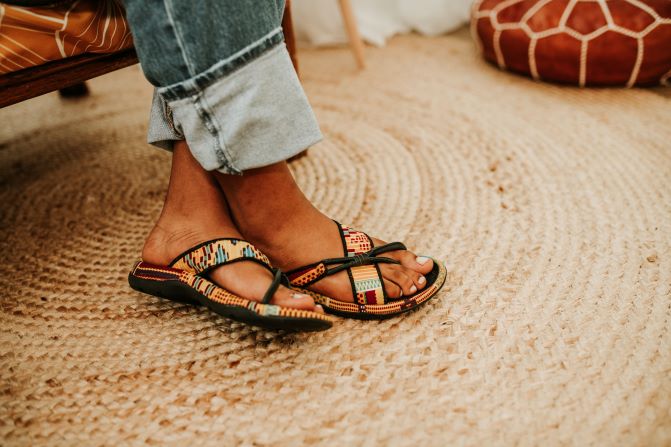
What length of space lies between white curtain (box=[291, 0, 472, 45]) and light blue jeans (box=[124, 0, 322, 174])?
0.99 metres

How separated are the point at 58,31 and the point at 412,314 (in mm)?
500

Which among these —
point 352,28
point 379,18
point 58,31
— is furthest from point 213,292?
point 379,18

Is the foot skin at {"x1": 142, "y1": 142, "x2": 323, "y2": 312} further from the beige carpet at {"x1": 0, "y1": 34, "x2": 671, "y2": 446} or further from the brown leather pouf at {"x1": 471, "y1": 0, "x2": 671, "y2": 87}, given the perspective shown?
the brown leather pouf at {"x1": 471, "y1": 0, "x2": 671, "y2": 87}

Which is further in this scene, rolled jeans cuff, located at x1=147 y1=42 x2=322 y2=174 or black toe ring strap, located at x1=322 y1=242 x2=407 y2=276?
black toe ring strap, located at x1=322 y1=242 x2=407 y2=276

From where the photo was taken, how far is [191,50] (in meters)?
0.40

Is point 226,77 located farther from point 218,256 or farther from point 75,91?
point 75,91

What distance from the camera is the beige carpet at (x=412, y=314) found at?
438mm

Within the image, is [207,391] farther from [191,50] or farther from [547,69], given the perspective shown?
[547,69]

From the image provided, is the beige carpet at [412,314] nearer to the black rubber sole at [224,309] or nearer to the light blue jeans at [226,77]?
the black rubber sole at [224,309]

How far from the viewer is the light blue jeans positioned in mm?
396

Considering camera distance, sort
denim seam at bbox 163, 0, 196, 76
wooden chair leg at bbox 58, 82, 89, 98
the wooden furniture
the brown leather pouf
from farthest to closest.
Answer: wooden chair leg at bbox 58, 82, 89, 98 → the brown leather pouf → the wooden furniture → denim seam at bbox 163, 0, 196, 76

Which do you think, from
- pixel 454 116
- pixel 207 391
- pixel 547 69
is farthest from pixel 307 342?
pixel 547 69

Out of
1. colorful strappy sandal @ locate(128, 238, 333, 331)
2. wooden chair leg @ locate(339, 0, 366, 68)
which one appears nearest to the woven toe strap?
colorful strappy sandal @ locate(128, 238, 333, 331)

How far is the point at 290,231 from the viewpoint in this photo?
542 mm
